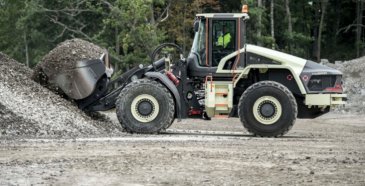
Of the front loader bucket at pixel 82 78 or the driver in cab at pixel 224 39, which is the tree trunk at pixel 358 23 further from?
the front loader bucket at pixel 82 78

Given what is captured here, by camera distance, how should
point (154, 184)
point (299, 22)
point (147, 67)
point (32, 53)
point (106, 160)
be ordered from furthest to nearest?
1. point (299, 22)
2. point (32, 53)
3. point (147, 67)
4. point (106, 160)
5. point (154, 184)

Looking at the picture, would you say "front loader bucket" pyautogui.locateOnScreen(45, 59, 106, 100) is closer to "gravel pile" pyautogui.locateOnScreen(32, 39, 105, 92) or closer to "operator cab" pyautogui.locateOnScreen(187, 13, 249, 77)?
"gravel pile" pyautogui.locateOnScreen(32, 39, 105, 92)

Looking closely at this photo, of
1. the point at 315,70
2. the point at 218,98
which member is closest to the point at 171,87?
the point at 218,98


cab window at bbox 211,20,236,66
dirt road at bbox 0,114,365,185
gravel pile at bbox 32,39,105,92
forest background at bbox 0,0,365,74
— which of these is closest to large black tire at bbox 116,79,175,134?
cab window at bbox 211,20,236,66

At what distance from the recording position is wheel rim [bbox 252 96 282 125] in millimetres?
17859

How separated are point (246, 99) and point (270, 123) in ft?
2.55

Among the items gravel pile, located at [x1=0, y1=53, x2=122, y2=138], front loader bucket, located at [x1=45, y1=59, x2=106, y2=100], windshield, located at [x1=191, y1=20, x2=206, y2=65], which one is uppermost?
windshield, located at [x1=191, y1=20, x2=206, y2=65]

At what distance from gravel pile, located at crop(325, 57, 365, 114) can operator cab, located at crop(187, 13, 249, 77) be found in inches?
773

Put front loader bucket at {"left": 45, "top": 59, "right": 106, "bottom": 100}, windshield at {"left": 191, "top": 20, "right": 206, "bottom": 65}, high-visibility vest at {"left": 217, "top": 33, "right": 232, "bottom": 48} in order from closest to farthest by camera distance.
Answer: high-visibility vest at {"left": 217, "top": 33, "right": 232, "bottom": 48} < windshield at {"left": 191, "top": 20, "right": 206, "bottom": 65} < front loader bucket at {"left": 45, "top": 59, "right": 106, "bottom": 100}

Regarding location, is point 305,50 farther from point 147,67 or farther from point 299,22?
point 147,67

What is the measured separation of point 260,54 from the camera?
18453 mm

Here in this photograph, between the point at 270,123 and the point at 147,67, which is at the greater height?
the point at 147,67

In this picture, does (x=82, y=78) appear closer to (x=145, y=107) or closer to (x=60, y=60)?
(x=60, y=60)

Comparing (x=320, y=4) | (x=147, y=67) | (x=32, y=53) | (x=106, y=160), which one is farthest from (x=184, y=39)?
(x=106, y=160)
